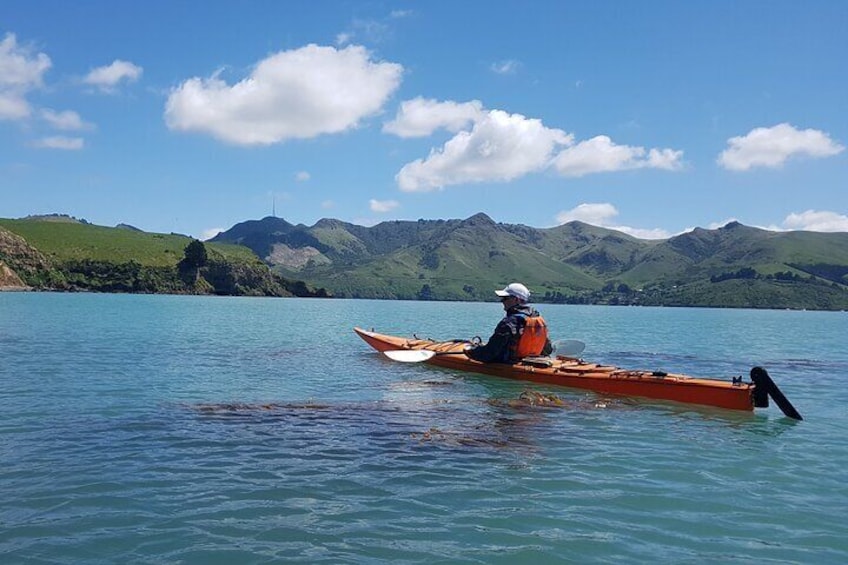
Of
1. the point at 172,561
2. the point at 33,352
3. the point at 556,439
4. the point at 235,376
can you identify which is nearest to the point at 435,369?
the point at 235,376

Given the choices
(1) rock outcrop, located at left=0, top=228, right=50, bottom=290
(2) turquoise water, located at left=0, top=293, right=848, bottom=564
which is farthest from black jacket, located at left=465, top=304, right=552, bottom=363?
(1) rock outcrop, located at left=0, top=228, right=50, bottom=290

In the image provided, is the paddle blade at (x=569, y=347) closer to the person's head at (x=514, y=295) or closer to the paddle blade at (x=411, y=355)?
the person's head at (x=514, y=295)

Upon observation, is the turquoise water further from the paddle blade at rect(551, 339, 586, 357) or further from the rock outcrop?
the rock outcrop

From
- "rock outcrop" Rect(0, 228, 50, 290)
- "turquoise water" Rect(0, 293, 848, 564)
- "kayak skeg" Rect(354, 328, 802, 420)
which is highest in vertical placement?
"rock outcrop" Rect(0, 228, 50, 290)

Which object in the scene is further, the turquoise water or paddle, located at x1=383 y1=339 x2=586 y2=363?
paddle, located at x1=383 y1=339 x2=586 y2=363

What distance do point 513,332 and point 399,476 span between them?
13.6 meters

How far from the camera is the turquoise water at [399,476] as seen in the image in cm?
849

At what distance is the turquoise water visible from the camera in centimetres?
849

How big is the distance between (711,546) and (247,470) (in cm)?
795

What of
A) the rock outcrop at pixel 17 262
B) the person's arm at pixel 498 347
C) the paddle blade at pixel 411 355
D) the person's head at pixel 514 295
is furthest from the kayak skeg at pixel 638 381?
the rock outcrop at pixel 17 262

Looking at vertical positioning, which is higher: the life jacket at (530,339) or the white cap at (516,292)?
the white cap at (516,292)

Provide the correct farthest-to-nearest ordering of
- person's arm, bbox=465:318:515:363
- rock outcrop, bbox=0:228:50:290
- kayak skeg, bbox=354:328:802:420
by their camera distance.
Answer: rock outcrop, bbox=0:228:50:290 < person's arm, bbox=465:318:515:363 < kayak skeg, bbox=354:328:802:420

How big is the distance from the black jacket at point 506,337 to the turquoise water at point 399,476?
4.50ft

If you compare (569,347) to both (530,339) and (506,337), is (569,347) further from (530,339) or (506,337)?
(506,337)
